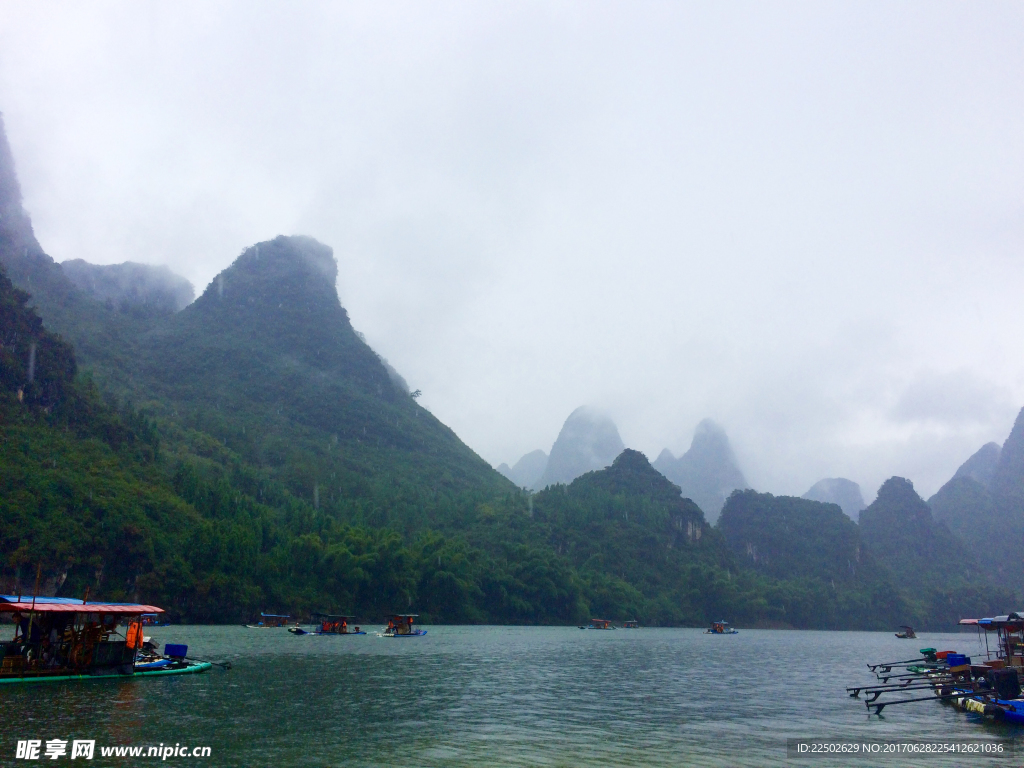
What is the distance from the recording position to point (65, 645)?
2698cm

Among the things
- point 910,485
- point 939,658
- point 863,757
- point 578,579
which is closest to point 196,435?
point 578,579

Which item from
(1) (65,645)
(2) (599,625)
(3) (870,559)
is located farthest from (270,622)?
(3) (870,559)

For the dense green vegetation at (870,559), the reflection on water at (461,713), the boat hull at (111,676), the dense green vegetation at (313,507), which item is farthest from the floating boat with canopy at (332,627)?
the dense green vegetation at (870,559)

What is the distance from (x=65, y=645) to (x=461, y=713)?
1546cm

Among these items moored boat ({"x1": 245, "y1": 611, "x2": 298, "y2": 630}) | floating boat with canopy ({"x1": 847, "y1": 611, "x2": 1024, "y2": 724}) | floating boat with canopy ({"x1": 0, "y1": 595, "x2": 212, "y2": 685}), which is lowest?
moored boat ({"x1": 245, "y1": 611, "x2": 298, "y2": 630})

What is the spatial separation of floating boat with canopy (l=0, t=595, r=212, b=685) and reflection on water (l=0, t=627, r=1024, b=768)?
30.0 inches

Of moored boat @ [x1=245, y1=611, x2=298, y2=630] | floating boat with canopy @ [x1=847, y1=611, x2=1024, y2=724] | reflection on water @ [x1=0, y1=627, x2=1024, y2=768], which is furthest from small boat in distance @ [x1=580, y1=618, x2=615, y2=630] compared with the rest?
floating boat with canopy @ [x1=847, y1=611, x2=1024, y2=724]

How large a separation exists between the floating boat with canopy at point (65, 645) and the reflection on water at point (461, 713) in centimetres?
76

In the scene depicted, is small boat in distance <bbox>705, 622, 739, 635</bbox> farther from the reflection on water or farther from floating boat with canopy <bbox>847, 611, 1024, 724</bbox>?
floating boat with canopy <bbox>847, 611, 1024, 724</bbox>

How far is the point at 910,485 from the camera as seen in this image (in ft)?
626

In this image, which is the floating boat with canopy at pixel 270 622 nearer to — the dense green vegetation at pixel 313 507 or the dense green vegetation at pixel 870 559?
the dense green vegetation at pixel 313 507

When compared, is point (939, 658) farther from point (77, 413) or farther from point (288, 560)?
point (77, 413)

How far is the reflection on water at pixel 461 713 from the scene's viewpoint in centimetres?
1844

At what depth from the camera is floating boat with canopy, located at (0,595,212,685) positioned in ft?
84.1
